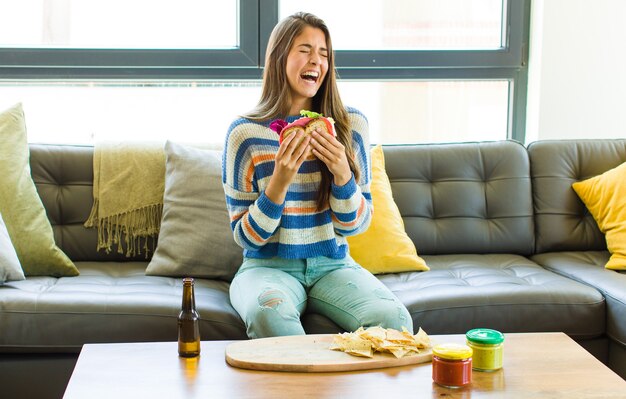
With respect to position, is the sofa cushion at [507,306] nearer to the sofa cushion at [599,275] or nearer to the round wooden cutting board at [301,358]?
the sofa cushion at [599,275]

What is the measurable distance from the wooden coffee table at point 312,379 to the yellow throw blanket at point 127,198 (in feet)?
3.55

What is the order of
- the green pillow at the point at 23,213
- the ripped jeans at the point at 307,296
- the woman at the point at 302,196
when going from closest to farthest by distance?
the ripped jeans at the point at 307,296 < the woman at the point at 302,196 < the green pillow at the point at 23,213

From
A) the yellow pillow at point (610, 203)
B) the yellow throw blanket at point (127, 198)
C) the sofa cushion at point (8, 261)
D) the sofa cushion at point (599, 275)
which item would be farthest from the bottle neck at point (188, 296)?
the yellow pillow at point (610, 203)

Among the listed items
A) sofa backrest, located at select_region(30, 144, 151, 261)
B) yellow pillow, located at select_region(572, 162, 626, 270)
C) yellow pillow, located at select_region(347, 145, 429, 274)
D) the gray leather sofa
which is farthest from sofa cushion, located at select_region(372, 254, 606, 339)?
sofa backrest, located at select_region(30, 144, 151, 261)

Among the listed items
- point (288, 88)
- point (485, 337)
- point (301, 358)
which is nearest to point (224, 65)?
point (288, 88)

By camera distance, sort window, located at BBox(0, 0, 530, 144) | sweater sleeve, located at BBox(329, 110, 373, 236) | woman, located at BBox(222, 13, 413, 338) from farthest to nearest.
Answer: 1. window, located at BBox(0, 0, 530, 144)
2. sweater sleeve, located at BBox(329, 110, 373, 236)
3. woman, located at BBox(222, 13, 413, 338)

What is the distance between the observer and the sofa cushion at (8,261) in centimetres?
242

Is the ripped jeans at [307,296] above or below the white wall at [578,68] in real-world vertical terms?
below

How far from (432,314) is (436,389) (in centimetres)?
80

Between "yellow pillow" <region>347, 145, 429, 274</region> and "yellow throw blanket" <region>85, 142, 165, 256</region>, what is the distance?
71 centimetres

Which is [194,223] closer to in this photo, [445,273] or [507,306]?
[445,273]

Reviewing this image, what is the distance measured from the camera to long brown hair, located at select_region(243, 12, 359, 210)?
2.41 metres

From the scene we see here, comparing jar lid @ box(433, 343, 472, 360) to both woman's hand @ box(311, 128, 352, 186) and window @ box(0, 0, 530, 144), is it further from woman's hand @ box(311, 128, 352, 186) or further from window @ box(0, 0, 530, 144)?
window @ box(0, 0, 530, 144)

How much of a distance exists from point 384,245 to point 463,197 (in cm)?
47
